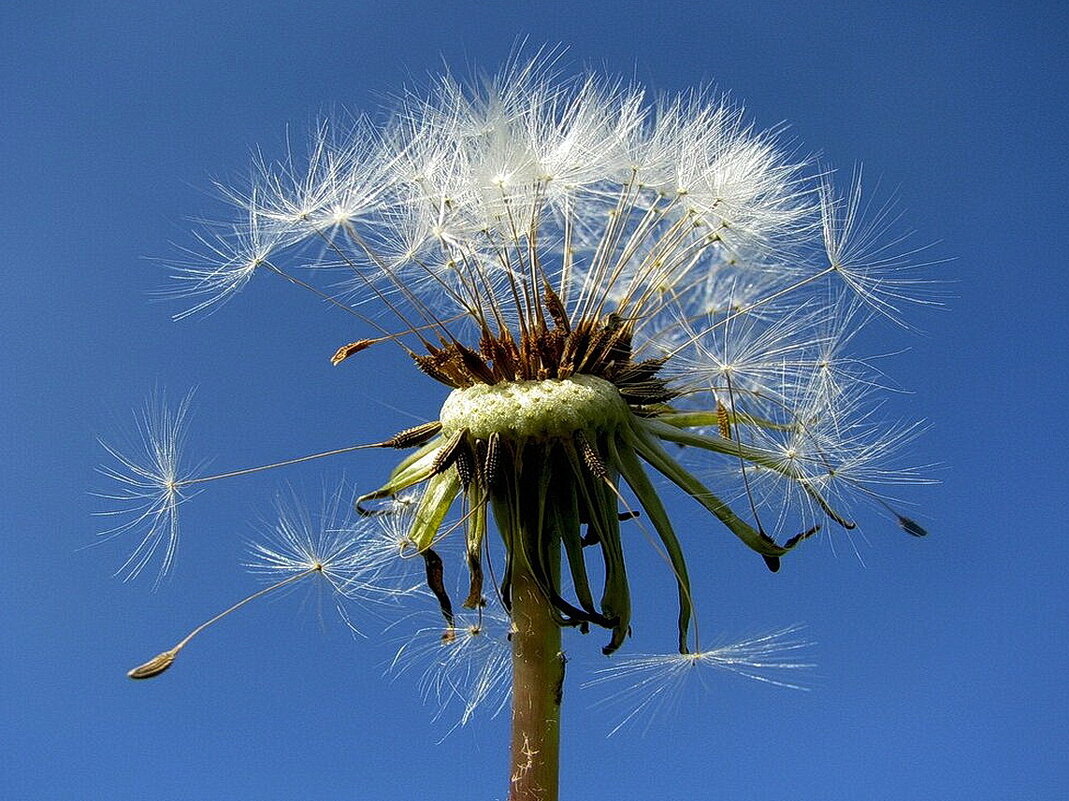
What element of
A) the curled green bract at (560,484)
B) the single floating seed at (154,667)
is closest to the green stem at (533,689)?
the curled green bract at (560,484)

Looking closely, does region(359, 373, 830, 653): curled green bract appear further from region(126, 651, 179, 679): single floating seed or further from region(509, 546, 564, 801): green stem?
region(126, 651, 179, 679): single floating seed

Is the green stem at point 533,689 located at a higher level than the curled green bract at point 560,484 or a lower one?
lower

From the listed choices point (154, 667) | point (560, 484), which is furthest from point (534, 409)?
point (154, 667)

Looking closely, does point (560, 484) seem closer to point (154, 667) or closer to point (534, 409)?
point (534, 409)

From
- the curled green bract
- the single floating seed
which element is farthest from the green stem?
the single floating seed

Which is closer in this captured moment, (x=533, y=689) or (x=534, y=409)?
(x=534, y=409)

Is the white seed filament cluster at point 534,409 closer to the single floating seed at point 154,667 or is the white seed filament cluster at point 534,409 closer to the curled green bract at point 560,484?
the curled green bract at point 560,484
